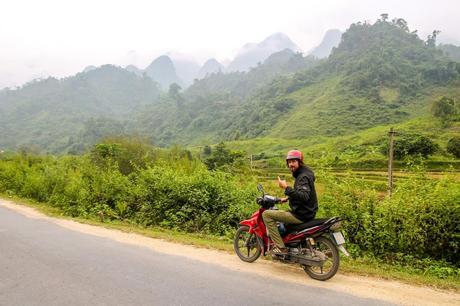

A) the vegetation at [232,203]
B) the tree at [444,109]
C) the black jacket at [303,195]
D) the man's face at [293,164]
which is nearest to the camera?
the black jacket at [303,195]

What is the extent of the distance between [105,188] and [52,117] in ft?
557

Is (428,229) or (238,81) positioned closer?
(428,229)

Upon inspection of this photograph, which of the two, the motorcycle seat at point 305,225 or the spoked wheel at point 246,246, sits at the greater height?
the motorcycle seat at point 305,225

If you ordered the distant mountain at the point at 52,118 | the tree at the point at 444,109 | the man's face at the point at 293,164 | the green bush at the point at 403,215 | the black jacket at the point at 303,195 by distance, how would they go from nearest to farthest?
the black jacket at the point at 303,195, the man's face at the point at 293,164, the green bush at the point at 403,215, the tree at the point at 444,109, the distant mountain at the point at 52,118

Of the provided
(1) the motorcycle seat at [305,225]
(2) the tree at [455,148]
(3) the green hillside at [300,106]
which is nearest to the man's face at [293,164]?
(1) the motorcycle seat at [305,225]

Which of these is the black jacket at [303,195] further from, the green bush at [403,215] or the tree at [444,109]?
the tree at [444,109]

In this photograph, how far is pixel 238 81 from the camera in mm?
189000

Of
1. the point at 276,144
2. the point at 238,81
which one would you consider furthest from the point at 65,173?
the point at 238,81

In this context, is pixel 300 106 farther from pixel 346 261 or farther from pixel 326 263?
pixel 326 263

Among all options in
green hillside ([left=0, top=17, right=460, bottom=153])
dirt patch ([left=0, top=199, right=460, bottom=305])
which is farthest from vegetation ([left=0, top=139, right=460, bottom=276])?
green hillside ([left=0, top=17, right=460, bottom=153])

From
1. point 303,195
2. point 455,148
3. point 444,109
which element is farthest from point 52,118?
point 303,195

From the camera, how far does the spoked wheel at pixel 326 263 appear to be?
551 centimetres

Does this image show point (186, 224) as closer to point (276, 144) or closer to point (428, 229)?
point (428, 229)

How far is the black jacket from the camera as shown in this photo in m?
5.61
